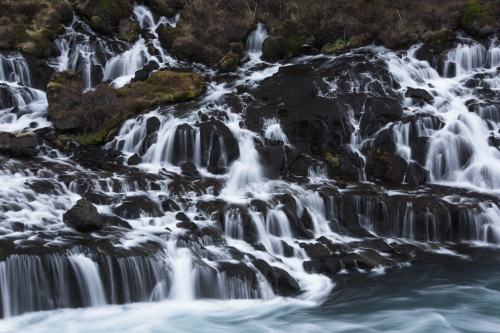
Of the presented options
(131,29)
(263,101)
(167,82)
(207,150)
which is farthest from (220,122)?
(131,29)

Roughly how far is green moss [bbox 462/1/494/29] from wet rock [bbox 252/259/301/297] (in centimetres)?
1901

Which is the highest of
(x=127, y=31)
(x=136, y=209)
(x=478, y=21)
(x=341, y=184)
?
(x=127, y=31)

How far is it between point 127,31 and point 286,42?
27.3 ft

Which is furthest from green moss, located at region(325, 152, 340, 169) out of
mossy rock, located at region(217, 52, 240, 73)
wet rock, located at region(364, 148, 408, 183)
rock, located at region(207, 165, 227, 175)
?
mossy rock, located at region(217, 52, 240, 73)

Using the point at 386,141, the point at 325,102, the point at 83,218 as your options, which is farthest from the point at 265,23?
the point at 83,218

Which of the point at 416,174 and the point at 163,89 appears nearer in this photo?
the point at 416,174

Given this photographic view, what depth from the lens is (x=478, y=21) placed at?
23016 millimetres

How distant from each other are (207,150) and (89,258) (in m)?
6.78

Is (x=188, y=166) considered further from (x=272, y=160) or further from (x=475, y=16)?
(x=475, y=16)

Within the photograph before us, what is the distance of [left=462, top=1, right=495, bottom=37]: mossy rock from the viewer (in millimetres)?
22766

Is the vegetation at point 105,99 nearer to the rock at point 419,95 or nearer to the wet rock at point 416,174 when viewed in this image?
the rock at point 419,95

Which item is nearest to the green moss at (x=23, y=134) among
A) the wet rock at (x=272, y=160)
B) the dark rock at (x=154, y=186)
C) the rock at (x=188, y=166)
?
the dark rock at (x=154, y=186)

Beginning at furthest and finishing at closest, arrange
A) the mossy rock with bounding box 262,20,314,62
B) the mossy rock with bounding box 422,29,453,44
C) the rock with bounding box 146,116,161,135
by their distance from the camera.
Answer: the mossy rock with bounding box 262,20,314,62 → the mossy rock with bounding box 422,29,453,44 → the rock with bounding box 146,116,161,135

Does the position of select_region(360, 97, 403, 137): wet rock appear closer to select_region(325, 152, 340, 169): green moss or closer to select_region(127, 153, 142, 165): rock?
select_region(325, 152, 340, 169): green moss
